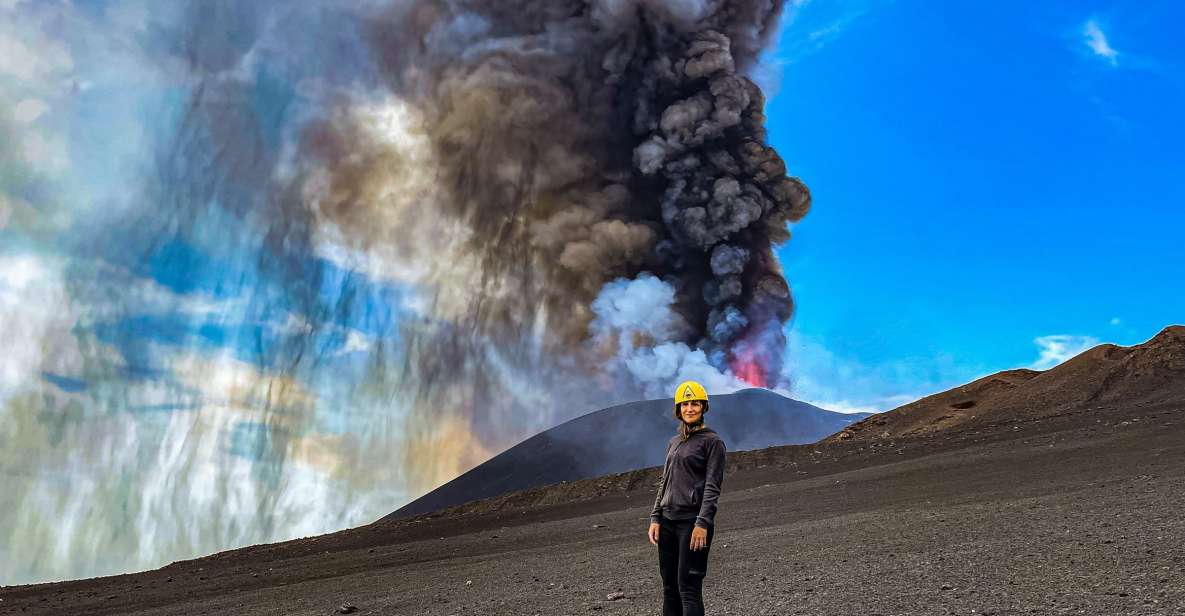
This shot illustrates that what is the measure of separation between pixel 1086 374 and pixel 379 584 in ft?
79.8

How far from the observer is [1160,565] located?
746 cm

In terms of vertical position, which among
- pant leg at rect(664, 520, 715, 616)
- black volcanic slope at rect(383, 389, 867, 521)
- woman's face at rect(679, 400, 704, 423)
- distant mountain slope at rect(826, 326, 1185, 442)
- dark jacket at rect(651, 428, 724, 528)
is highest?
black volcanic slope at rect(383, 389, 867, 521)

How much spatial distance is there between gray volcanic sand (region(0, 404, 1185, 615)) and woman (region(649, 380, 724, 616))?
238 centimetres

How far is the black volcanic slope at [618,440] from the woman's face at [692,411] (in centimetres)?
3395

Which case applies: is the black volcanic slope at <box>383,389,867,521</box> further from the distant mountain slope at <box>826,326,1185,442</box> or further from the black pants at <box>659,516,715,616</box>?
the black pants at <box>659,516,715,616</box>

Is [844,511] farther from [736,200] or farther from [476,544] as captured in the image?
[736,200]

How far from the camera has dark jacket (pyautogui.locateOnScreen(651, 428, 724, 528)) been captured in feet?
16.7

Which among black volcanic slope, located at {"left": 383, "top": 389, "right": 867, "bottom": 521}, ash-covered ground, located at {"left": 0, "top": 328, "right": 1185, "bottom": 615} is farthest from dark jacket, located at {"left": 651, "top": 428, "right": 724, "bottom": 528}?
black volcanic slope, located at {"left": 383, "top": 389, "right": 867, "bottom": 521}

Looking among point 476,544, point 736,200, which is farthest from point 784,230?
point 476,544

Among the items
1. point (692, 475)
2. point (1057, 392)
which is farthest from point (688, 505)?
point (1057, 392)

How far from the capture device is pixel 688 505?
5.12 metres

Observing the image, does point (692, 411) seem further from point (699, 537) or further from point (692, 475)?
point (699, 537)

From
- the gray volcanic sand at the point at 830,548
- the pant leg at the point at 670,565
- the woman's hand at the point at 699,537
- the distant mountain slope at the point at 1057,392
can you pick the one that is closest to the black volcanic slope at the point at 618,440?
the distant mountain slope at the point at 1057,392

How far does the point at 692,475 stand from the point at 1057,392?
2667 centimetres
